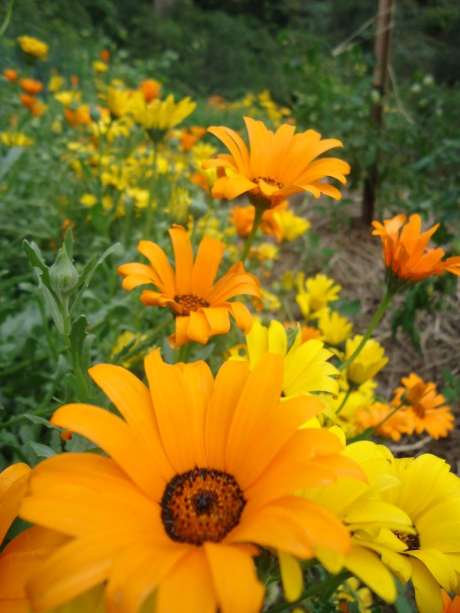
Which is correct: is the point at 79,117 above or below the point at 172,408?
below

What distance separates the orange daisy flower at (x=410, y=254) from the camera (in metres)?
1.00

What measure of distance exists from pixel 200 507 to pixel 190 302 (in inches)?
19.7

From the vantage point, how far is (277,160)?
1.09m

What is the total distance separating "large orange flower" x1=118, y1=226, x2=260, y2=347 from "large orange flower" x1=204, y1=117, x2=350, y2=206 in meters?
0.13

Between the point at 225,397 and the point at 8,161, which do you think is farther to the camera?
the point at 8,161

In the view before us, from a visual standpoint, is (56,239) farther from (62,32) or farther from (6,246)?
(62,32)

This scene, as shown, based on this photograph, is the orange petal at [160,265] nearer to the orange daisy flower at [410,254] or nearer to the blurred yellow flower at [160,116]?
the orange daisy flower at [410,254]

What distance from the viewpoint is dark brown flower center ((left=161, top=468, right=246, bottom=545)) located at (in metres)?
0.56

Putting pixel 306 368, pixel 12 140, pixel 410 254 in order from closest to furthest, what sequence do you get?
1. pixel 306 368
2. pixel 410 254
3. pixel 12 140

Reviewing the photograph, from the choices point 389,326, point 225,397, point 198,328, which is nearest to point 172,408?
point 225,397

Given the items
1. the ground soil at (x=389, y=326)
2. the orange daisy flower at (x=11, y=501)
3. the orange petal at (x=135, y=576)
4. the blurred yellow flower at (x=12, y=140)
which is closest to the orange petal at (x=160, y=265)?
the orange daisy flower at (x=11, y=501)

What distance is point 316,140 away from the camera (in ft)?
3.48

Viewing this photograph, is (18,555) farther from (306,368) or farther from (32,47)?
(32,47)

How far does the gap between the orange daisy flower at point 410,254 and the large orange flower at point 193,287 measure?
0.24 metres
